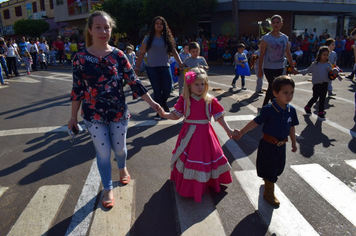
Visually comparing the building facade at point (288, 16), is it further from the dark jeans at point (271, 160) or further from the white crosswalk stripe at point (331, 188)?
the dark jeans at point (271, 160)

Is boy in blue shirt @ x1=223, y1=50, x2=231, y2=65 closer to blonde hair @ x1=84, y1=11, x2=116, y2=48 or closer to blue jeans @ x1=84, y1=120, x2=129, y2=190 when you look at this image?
blonde hair @ x1=84, y1=11, x2=116, y2=48

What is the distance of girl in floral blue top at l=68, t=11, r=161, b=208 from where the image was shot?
286 centimetres

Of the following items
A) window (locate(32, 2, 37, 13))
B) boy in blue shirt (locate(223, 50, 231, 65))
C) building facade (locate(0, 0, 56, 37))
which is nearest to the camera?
boy in blue shirt (locate(223, 50, 231, 65))

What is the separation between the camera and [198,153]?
3193 mm

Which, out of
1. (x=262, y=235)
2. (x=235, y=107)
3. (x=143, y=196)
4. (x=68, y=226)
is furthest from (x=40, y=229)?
(x=235, y=107)

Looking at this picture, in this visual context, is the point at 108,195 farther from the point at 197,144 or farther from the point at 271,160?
the point at 271,160

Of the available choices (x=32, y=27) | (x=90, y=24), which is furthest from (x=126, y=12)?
(x=90, y=24)

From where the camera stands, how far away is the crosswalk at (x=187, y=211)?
280cm

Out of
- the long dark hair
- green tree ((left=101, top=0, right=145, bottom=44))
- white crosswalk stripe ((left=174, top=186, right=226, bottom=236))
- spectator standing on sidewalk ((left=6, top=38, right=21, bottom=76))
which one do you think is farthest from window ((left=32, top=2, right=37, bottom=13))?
white crosswalk stripe ((left=174, top=186, right=226, bottom=236))

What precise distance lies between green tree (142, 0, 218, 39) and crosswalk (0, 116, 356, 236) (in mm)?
20242

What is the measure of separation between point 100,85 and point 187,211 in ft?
5.39

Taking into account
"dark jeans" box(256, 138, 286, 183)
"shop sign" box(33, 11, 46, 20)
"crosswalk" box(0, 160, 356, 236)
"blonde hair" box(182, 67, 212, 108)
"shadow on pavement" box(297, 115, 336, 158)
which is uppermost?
"shop sign" box(33, 11, 46, 20)

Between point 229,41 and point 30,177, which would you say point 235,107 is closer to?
point 30,177

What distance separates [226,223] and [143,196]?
3.44 ft
